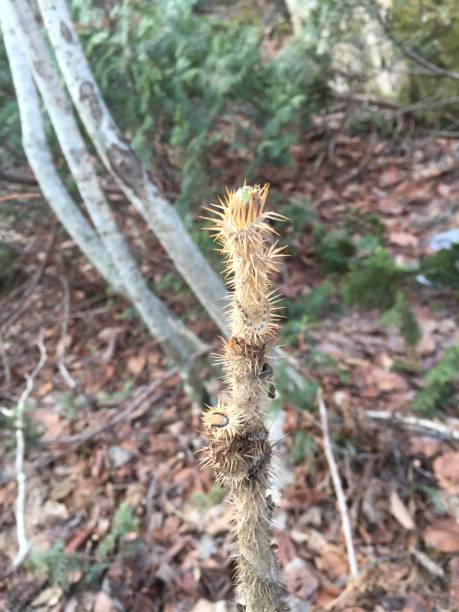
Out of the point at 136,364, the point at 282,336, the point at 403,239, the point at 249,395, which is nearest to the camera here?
the point at 249,395

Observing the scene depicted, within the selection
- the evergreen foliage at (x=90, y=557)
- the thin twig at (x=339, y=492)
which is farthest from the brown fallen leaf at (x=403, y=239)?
the evergreen foliage at (x=90, y=557)

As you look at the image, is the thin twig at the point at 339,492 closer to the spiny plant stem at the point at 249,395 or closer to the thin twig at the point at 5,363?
the spiny plant stem at the point at 249,395

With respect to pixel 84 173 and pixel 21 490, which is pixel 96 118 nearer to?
pixel 84 173

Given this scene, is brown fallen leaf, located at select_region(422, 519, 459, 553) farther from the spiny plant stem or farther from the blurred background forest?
the spiny plant stem

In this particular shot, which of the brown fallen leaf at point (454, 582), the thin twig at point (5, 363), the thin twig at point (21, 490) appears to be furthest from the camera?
the thin twig at point (5, 363)

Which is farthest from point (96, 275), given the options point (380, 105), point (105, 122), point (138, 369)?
point (380, 105)

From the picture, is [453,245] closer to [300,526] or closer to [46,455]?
[300,526]

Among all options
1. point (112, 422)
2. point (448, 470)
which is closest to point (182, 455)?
point (112, 422)
